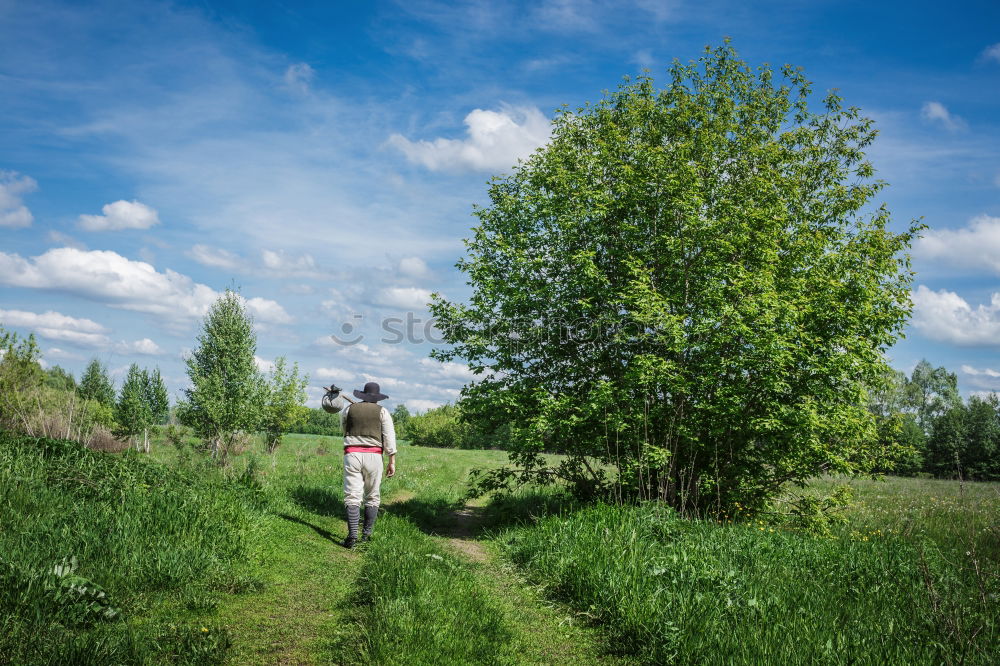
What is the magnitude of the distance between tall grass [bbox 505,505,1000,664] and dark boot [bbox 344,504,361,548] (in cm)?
248

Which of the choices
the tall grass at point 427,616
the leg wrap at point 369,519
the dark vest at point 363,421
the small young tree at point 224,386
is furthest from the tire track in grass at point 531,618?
the small young tree at point 224,386

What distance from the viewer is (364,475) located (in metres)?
9.77

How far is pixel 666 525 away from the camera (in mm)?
8219

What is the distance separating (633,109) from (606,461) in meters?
7.99

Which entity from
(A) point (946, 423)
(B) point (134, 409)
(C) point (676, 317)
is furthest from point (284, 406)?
(A) point (946, 423)

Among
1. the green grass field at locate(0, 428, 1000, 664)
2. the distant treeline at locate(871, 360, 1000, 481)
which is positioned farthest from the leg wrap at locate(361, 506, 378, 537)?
the distant treeline at locate(871, 360, 1000, 481)

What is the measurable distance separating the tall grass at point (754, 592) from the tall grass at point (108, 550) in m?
3.65

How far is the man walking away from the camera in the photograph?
31.2ft

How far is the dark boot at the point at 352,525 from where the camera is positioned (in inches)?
358

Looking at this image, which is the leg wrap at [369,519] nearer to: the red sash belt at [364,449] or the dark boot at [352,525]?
the dark boot at [352,525]

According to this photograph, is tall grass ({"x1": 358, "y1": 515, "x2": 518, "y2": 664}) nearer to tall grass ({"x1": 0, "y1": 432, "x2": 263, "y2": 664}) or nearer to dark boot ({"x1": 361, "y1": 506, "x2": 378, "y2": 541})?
tall grass ({"x1": 0, "y1": 432, "x2": 263, "y2": 664})

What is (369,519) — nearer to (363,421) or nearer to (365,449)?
(365,449)

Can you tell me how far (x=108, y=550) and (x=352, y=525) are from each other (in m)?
3.90

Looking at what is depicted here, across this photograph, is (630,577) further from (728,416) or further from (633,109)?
(633,109)
